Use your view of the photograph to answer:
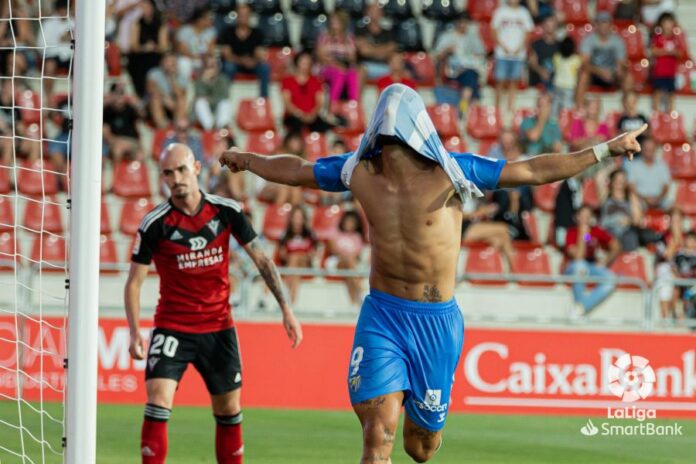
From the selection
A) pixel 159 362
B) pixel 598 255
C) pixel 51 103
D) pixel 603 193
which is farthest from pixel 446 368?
pixel 51 103

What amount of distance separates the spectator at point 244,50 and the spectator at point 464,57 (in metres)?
2.77

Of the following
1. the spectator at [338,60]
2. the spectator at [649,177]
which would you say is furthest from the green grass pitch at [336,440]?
the spectator at [338,60]

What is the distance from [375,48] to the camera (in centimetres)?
1897

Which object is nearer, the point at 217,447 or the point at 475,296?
the point at 217,447

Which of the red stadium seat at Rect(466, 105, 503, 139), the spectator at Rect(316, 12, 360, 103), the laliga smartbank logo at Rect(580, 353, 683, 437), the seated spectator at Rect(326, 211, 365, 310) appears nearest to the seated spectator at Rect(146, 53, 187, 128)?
the spectator at Rect(316, 12, 360, 103)

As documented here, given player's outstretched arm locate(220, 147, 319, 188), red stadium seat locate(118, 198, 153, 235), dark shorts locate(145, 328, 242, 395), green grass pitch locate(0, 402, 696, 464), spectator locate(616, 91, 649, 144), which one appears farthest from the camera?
spectator locate(616, 91, 649, 144)

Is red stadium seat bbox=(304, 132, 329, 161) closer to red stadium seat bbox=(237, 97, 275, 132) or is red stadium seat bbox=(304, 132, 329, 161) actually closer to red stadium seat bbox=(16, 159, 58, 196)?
red stadium seat bbox=(237, 97, 275, 132)

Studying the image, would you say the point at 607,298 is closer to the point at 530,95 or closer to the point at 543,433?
the point at 543,433

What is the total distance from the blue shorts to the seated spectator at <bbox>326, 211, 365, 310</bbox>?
9158 mm

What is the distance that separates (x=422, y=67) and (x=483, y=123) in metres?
1.41

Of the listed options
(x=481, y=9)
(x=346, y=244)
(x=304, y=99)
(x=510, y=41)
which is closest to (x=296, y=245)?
(x=346, y=244)

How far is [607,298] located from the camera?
15.2m

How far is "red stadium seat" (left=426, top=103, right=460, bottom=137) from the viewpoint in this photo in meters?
18.3

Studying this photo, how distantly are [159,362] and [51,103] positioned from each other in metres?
10.8
